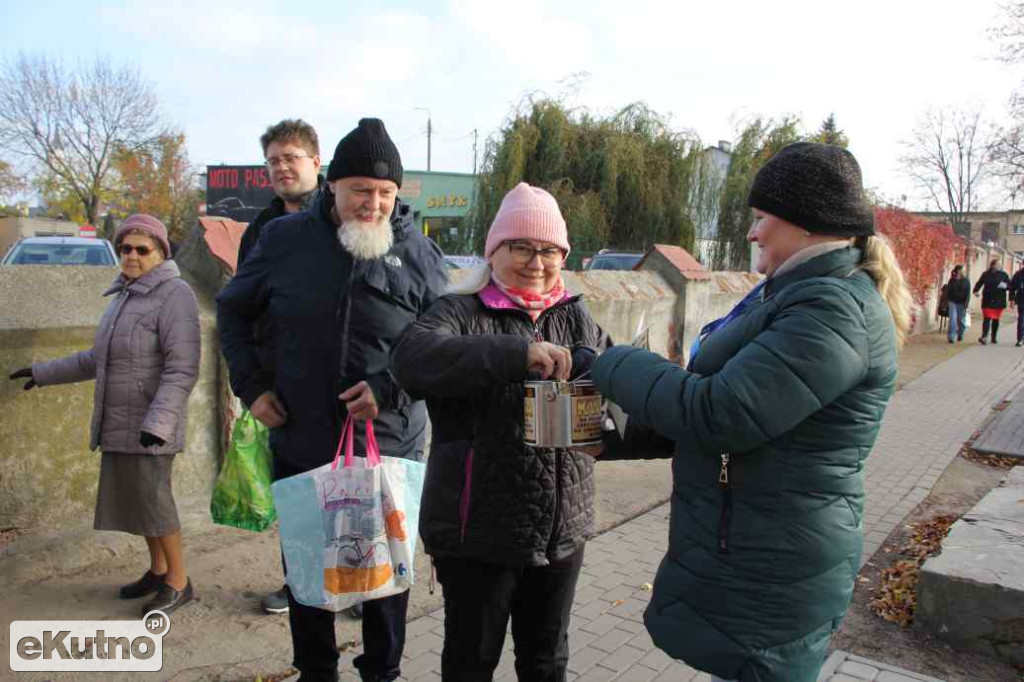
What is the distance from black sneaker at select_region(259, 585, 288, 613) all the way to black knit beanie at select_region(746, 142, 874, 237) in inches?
109

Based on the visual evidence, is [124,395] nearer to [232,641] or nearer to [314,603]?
[232,641]

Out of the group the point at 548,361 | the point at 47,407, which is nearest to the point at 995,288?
the point at 548,361

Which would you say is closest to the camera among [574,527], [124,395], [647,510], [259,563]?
[574,527]

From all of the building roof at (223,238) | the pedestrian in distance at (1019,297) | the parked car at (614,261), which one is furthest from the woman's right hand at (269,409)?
the pedestrian in distance at (1019,297)

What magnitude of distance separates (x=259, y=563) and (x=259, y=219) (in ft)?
5.84

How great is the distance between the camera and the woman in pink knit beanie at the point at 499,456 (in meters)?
1.93

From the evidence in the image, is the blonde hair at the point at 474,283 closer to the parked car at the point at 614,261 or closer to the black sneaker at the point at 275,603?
the black sneaker at the point at 275,603

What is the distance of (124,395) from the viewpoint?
324cm

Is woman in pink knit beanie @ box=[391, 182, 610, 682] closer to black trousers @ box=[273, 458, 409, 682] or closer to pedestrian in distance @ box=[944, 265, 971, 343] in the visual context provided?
black trousers @ box=[273, 458, 409, 682]

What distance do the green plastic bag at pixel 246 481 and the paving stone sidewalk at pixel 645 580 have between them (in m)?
0.74

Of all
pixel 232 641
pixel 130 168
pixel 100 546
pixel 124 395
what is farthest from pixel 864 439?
pixel 130 168

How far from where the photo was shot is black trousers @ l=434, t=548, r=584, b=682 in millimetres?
2059

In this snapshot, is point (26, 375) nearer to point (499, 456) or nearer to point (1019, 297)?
point (499, 456)

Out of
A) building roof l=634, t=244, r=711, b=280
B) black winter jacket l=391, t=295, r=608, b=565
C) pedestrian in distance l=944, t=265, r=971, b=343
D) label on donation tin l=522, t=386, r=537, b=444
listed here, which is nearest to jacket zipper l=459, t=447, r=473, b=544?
black winter jacket l=391, t=295, r=608, b=565
